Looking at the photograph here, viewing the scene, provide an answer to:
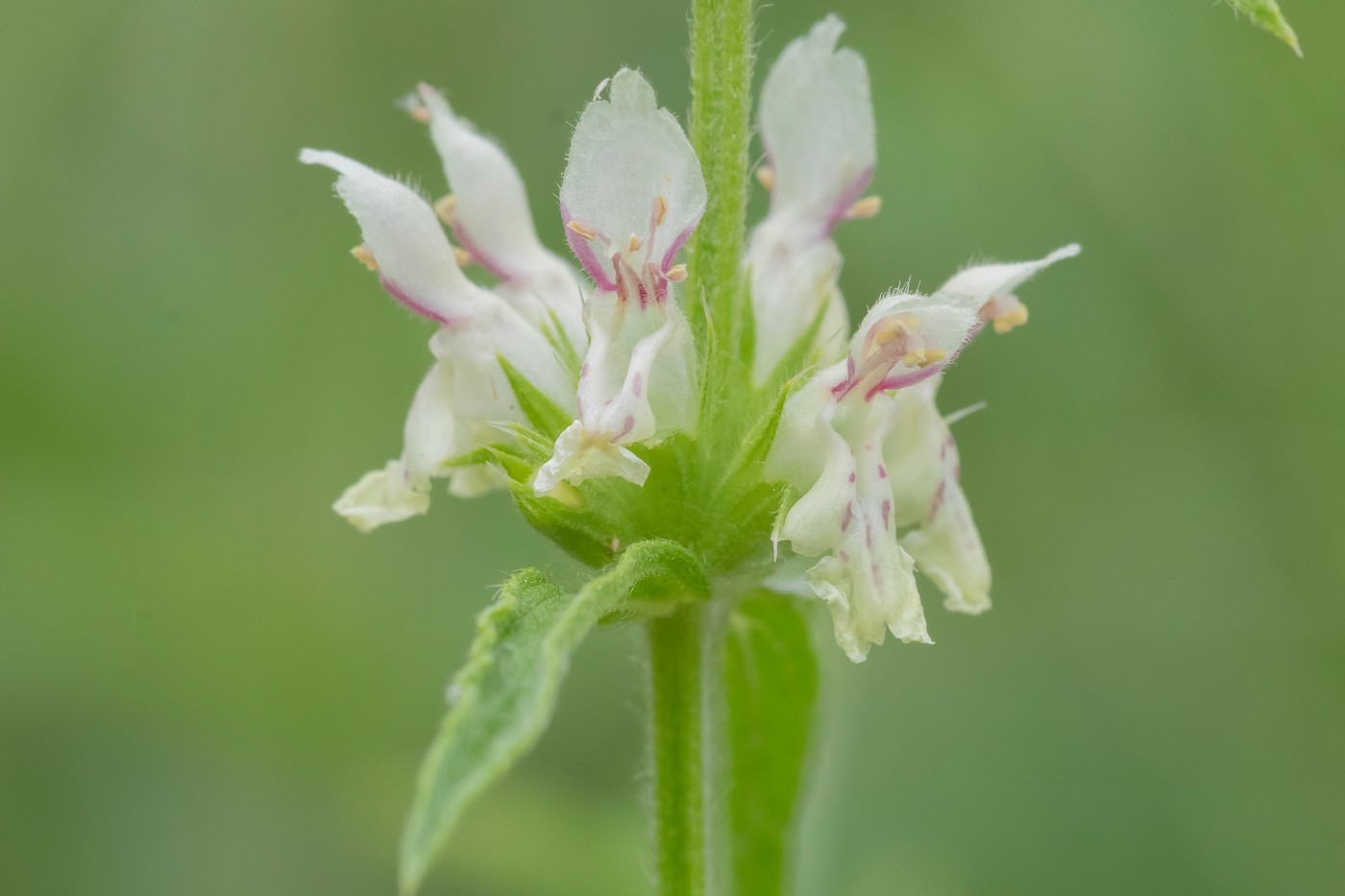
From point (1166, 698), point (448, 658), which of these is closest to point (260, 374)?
point (448, 658)

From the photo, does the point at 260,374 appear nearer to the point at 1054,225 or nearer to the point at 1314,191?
the point at 1054,225

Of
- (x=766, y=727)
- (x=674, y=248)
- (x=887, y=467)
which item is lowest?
(x=766, y=727)

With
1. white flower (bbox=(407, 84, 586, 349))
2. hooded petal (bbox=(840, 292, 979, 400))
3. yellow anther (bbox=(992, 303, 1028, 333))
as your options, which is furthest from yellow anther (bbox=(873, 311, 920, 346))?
white flower (bbox=(407, 84, 586, 349))

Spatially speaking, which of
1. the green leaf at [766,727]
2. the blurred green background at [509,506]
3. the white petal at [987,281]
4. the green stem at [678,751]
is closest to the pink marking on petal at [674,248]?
the white petal at [987,281]

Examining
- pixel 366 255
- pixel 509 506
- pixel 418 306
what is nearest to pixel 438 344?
pixel 418 306

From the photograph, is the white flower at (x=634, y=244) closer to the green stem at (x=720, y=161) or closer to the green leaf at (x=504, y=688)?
Answer: the green stem at (x=720, y=161)

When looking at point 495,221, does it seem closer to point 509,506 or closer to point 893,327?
point 893,327

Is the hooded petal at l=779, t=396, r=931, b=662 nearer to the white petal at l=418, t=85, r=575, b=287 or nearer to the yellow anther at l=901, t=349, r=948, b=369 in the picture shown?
the yellow anther at l=901, t=349, r=948, b=369
